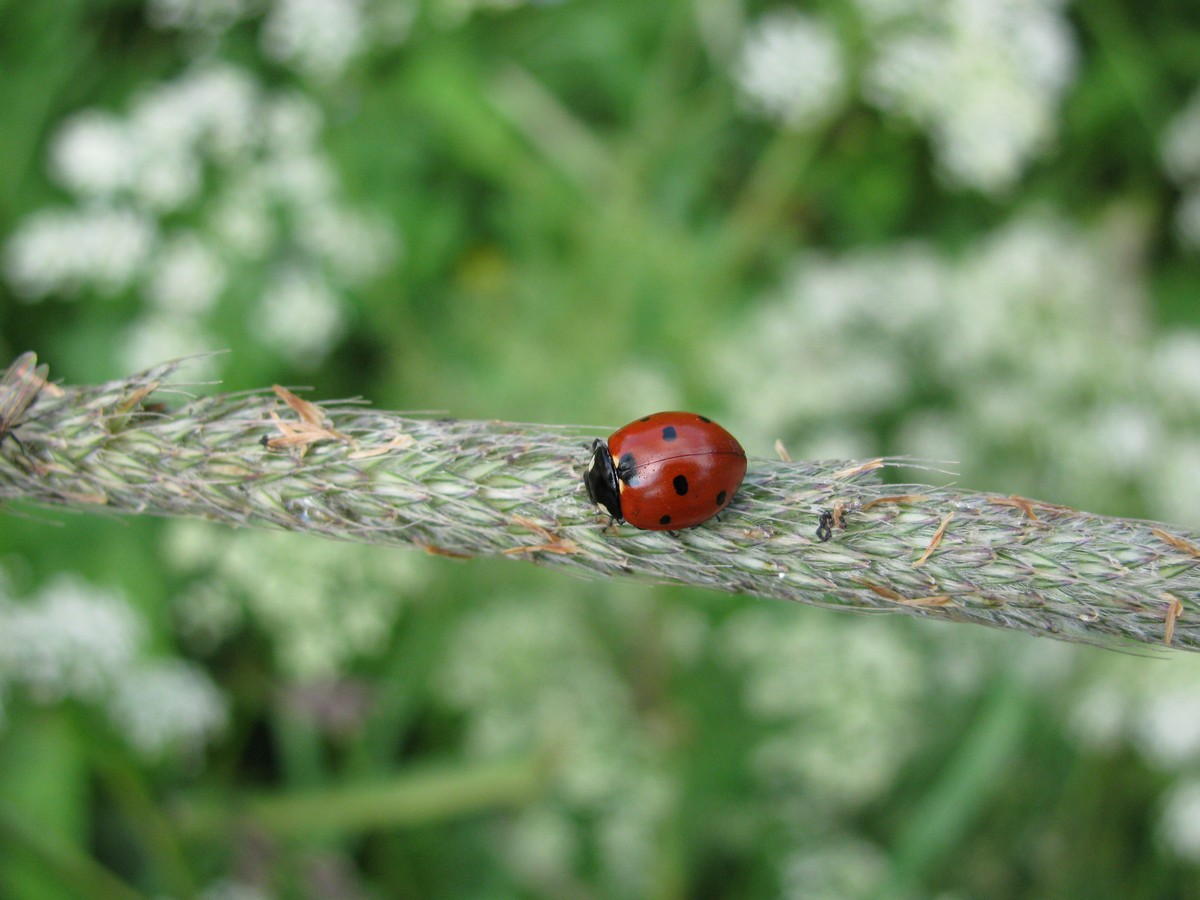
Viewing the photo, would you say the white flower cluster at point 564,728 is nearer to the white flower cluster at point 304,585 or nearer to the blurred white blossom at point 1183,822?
the white flower cluster at point 304,585

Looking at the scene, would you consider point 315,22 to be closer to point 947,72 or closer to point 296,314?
point 296,314

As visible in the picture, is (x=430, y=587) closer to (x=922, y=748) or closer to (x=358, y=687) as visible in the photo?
(x=358, y=687)

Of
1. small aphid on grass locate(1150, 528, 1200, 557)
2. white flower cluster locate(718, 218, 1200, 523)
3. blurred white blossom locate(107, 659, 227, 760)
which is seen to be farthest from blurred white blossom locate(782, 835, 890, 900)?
small aphid on grass locate(1150, 528, 1200, 557)

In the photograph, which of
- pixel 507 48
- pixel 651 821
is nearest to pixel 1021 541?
pixel 651 821

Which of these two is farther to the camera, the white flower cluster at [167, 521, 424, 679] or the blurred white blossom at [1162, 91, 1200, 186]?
the blurred white blossom at [1162, 91, 1200, 186]

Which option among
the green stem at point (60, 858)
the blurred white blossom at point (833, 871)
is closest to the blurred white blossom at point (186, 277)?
the green stem at point (60, 858)

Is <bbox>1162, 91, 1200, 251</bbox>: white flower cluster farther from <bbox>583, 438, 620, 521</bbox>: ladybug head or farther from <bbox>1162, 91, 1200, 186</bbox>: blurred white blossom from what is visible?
<bbox>583, 438, 620, 521</bbox>: ladybug head

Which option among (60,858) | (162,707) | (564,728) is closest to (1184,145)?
(564,728)
